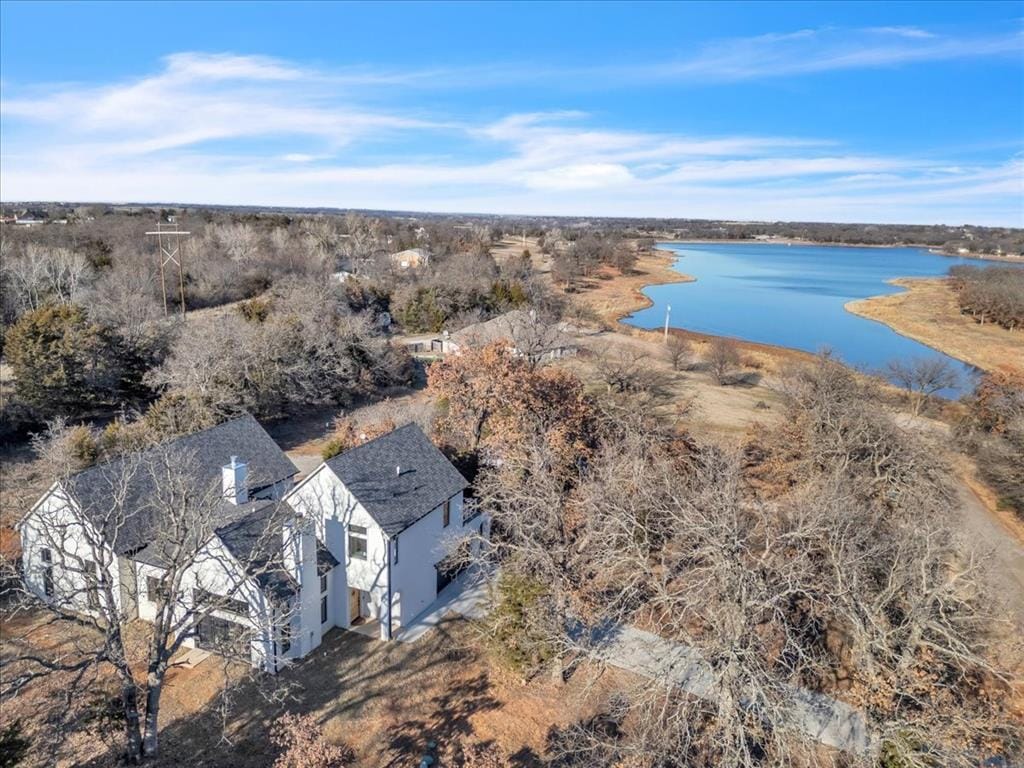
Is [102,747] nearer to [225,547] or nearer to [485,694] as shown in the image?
[225,547]

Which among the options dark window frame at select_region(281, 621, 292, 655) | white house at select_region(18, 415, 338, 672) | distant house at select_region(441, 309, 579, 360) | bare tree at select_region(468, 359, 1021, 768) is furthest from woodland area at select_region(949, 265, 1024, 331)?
dark window frame at select_region(281, 621, 292, 655)

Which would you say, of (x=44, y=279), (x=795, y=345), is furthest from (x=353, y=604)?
(x=795, y=345)

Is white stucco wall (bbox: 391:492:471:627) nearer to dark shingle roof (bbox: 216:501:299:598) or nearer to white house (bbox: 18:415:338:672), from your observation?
white house (bbox: 18:415:338:672)

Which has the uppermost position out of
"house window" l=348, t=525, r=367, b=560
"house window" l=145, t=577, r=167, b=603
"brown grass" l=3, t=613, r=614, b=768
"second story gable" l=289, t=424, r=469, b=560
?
"second story gable" l=289, t=424, r=469, b=560

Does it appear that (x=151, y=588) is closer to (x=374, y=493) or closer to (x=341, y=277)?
(x=374, y=493)

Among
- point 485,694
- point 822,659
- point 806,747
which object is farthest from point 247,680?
point 822,659

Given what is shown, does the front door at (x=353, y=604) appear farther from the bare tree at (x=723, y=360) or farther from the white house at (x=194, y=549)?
the bare tree at (x=723, y=360)
